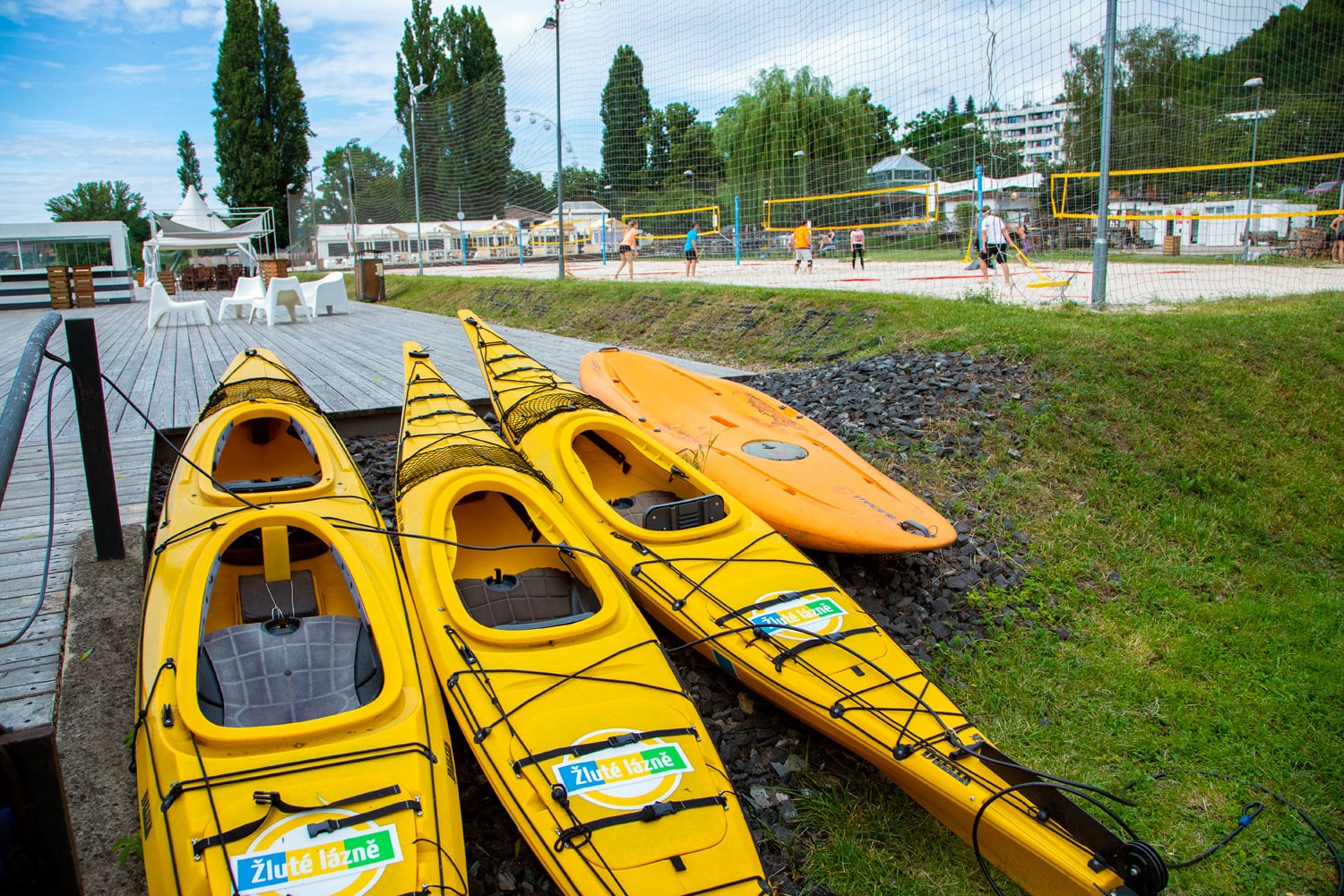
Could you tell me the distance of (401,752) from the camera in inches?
82.7

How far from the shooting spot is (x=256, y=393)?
156 inches

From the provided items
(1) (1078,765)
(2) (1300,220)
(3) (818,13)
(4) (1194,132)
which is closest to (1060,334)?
(1) (1078,765)

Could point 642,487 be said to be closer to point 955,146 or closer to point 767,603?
point 767,603

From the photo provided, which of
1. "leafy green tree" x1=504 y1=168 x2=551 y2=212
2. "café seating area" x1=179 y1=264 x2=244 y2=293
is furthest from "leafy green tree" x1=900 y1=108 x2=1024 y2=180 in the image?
"café seating area" x1=179 y1=264 x2=244 y2=293

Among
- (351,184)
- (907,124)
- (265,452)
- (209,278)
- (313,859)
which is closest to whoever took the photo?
(313,859)

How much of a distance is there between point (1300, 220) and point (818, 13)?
17.6 metres

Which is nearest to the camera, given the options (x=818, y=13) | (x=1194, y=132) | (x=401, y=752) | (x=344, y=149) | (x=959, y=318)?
(x=401, y=752)

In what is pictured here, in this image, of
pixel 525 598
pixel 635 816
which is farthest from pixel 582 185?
pixel 635 816

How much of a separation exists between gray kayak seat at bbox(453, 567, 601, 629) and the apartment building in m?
7.08

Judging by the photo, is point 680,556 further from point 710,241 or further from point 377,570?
point 710,241

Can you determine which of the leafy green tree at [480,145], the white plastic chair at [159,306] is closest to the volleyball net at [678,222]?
the leafy green tree at [480,145]

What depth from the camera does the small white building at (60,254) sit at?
16453mm

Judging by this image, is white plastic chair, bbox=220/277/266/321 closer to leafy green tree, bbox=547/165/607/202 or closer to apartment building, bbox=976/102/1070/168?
leafy green tree, bbox=547/165/607/202

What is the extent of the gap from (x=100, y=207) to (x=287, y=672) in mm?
80052
